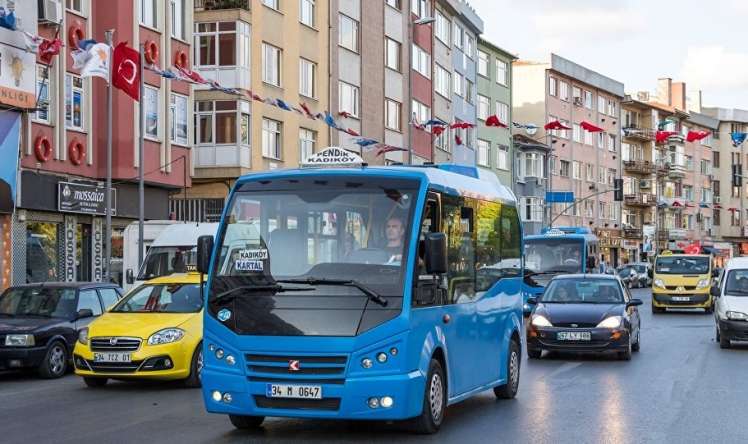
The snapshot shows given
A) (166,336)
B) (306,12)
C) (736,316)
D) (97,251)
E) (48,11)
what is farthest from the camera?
(306,12)

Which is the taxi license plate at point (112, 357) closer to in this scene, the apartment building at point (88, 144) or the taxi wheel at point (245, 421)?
the taxi wheel at point (245, 421)

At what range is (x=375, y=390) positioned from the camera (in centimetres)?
1021

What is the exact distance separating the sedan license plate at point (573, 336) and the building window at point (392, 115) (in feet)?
111

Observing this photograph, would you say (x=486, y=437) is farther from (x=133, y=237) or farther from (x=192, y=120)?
(x=192, y=120)

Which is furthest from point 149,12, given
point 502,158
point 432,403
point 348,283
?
point 502,158

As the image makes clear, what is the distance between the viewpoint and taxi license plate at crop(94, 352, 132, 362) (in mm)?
15266

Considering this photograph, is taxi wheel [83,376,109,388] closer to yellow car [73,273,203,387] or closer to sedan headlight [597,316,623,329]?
yellow car [73,273,203,387]

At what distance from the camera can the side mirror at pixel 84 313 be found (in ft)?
60.4

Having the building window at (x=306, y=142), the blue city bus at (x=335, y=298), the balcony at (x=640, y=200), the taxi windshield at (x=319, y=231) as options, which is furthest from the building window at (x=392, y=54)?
the balcony at (x=640, y=200)

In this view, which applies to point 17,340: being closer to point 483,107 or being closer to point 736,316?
point 736,316

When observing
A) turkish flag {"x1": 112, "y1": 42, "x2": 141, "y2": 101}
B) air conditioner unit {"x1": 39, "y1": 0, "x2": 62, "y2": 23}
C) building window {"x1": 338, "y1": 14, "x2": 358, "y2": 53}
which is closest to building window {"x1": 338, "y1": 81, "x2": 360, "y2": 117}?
building window {"x1": 338, "y1": 14, "x2": 358, "y2": 53}

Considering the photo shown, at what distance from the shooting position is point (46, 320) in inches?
707

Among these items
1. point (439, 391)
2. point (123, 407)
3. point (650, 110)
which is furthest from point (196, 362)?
point (650, 110)

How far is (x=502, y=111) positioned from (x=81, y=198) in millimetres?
47746
